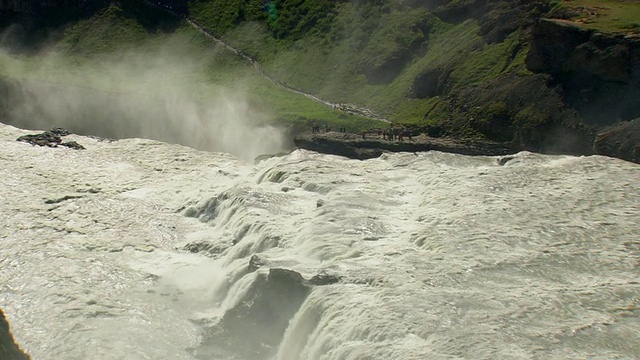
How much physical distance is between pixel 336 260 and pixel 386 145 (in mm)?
23289

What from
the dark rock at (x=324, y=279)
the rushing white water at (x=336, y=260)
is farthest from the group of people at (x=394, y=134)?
the dark rock at (x=324, y=279)

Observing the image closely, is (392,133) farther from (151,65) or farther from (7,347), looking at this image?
(7,347)

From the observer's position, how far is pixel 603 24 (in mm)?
62469

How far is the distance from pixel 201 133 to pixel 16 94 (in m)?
20.1

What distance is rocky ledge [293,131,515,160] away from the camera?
198ft

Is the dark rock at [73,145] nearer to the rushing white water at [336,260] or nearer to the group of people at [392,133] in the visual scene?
the rushing white water at [336,260]

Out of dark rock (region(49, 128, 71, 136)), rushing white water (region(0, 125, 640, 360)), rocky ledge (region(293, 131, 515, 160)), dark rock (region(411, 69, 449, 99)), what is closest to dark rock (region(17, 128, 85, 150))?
dark rock (region(49, 128, 71, 136))

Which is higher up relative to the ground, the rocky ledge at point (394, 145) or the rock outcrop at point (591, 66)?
the rock outcrop at point (591, 66)

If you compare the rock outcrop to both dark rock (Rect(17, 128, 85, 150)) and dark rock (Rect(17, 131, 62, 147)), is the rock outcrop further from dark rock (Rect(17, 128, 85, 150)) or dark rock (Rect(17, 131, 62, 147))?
dark rock (Rect(17, 131, 62, 147))

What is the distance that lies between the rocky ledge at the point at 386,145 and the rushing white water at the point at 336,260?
8.91 ft

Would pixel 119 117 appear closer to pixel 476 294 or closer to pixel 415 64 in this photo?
pixel 415 64

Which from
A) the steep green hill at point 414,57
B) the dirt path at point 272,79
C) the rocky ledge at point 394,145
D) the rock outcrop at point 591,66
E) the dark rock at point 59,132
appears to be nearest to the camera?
the rock outcrop at point 591,66

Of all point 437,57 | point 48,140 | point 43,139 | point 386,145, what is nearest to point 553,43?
point 386,145

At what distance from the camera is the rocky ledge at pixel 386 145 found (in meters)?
60.2
